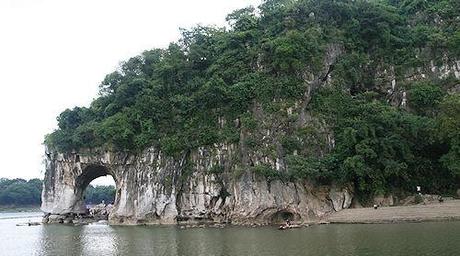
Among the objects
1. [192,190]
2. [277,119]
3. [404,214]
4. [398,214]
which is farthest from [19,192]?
[404,214]

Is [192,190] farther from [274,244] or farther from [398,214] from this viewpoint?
[274,244]

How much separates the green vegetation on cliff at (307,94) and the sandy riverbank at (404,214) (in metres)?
3.29

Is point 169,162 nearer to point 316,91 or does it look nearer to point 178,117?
point 178,117

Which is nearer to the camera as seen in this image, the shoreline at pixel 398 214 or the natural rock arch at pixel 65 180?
the shoreline at pixel 398 214

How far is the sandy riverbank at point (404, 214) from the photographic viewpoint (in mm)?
28992

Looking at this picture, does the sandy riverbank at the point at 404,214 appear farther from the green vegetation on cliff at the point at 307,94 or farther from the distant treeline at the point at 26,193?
the distant treeline at the point at 26,193

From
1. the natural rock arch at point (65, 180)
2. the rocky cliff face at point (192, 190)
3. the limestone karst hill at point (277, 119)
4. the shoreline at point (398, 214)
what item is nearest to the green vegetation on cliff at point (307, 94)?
the limestone karst hill at point (277, 119)

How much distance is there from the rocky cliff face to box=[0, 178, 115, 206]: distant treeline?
4433 cm

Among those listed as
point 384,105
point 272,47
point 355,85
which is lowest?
point 384,105

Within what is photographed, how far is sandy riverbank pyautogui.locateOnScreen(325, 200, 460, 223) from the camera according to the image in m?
29.0

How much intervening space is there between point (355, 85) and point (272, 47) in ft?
30.0

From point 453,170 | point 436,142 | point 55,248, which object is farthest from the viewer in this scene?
point 436,142

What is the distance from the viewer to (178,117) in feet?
144

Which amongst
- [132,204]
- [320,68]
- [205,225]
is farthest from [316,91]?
[132,204]
